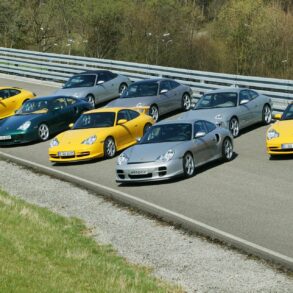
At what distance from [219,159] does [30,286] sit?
1076 centimetres

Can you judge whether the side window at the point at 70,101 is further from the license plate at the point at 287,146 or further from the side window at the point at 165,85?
the license plate at the point at 287,146

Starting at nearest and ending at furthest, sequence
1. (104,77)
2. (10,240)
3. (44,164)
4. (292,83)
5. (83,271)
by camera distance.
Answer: (83,271), (10,240), (44,164), (292,83), (104,77)

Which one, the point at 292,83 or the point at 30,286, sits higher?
the point at 292,83

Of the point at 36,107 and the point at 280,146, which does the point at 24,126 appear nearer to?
the point at 36,107

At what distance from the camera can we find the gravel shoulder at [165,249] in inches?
389

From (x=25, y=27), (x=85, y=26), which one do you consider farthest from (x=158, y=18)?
(x=25, y=27)

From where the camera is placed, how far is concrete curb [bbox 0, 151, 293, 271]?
35.1ft

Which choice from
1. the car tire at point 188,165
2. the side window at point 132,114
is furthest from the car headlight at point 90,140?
the car tire at point 188,165

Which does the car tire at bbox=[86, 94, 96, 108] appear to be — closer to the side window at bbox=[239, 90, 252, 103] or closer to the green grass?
the side window at bbox=[239, 90, 252, 103]

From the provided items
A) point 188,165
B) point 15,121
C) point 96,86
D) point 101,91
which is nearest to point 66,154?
point 188,165

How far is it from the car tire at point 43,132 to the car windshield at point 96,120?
2.78 m

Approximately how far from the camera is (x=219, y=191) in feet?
51.1

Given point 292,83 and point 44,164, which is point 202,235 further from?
point 292,83

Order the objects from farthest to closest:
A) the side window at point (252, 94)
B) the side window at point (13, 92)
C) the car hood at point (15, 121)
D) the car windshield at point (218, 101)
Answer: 1. the side window at point (13, 92)
2. the car hood at point (15, 121)
3. the side window at point (252, 94)
4. the car windshield at point (218, 101)
